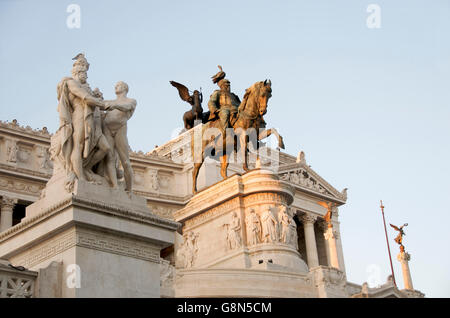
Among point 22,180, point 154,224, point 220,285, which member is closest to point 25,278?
point 154,224

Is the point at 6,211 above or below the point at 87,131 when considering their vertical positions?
above

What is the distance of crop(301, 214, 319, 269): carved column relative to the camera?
63275 mm

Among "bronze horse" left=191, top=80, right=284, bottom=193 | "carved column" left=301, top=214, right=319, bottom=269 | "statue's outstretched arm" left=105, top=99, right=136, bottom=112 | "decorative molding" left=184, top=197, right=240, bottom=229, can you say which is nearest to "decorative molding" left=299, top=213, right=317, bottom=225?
"carved column" left=301, top=214, right=319, bottom=269

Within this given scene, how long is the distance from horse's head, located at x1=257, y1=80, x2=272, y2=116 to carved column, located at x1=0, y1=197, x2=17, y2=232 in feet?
75.9

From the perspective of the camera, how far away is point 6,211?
51.4 m

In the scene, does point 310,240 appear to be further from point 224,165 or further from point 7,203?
point 224,165

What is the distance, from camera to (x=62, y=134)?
39.7 ft

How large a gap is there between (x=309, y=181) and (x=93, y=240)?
6100 cm

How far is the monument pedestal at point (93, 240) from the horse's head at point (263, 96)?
22581 millimetres

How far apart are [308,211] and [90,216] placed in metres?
57.5

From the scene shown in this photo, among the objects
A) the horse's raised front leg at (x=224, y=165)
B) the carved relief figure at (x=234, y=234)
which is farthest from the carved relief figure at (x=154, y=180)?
the carved relief figure at (x=234, y=234)

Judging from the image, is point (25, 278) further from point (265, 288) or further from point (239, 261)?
point (239, 261)

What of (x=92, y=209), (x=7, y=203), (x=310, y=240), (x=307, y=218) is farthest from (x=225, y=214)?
(x=307, y=218)

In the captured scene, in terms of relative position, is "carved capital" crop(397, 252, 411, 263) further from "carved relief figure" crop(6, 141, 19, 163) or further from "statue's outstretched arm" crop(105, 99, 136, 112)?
"statue's outstretched arm" crop(105, 99, 136, 112)
